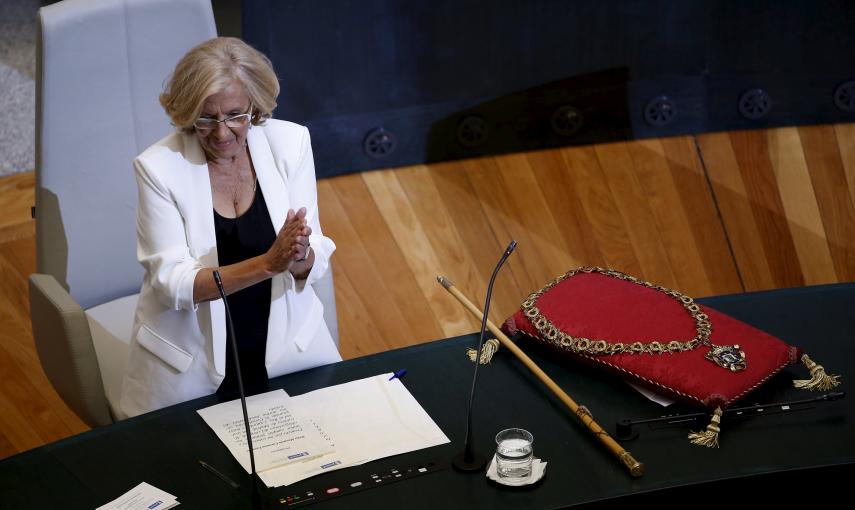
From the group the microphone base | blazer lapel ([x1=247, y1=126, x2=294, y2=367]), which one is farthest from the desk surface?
blazer lapel ([x1=247, y1=126, x2=294, y2=367])

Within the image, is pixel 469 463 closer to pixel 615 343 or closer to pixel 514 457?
pixel 514 457

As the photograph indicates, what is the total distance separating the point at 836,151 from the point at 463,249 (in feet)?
4.11

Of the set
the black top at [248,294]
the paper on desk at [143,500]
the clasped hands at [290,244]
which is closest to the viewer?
the paper on desk at [143,500]

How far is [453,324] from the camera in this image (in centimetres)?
305

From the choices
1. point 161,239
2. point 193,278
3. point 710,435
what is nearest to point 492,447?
point 710,435

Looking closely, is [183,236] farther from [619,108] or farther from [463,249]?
[619,108]

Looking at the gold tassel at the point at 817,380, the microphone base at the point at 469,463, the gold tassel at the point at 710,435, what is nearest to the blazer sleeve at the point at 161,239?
the microphone base at the point at 469,463

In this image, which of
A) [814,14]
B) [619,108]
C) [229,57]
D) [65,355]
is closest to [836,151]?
[814,14]

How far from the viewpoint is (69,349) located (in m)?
2.21

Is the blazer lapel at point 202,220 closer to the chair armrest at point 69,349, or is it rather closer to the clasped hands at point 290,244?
the clasped hands at point 290,244

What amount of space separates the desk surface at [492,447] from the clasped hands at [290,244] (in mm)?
223

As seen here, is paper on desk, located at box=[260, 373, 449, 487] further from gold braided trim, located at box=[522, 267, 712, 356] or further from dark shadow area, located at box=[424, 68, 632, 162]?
dark shadow area, located at box=[424, 68, 632, 162]

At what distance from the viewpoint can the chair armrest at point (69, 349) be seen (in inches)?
87.0

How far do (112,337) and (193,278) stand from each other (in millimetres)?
610
